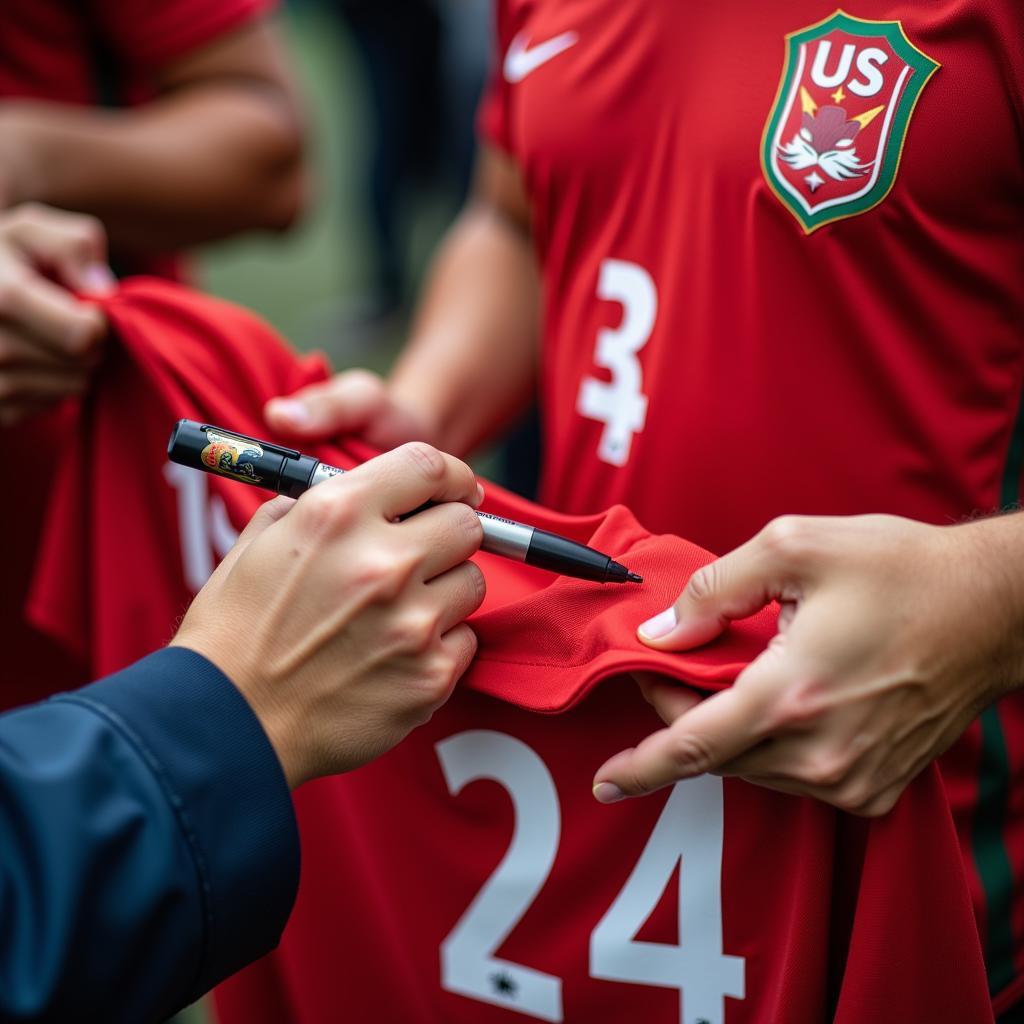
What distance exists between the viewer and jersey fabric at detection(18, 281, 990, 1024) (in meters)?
0.81

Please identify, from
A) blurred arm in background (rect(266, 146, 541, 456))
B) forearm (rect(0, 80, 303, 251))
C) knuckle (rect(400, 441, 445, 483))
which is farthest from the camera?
forearm (rect(0, 80, 303, 251))

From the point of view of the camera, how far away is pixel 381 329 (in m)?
4.89

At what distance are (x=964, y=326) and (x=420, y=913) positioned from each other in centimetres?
75

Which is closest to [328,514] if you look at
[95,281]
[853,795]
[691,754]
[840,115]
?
[691,754]

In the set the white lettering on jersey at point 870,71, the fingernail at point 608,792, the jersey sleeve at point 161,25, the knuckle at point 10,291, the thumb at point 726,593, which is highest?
the jersey sleeve at point 161,25

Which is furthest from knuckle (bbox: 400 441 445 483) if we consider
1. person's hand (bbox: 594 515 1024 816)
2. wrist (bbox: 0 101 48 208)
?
wrist (bbox: 0 101 48 208)

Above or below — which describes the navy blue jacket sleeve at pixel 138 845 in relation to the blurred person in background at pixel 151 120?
below

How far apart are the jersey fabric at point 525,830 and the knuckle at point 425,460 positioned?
14 centimetres

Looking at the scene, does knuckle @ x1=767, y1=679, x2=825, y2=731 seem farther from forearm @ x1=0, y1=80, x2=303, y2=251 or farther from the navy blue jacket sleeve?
forearm @ x1=0, y1=80, x2=303, y2=251

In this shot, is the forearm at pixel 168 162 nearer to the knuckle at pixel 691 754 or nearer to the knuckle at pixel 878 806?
the knuckle at pixel 691 754

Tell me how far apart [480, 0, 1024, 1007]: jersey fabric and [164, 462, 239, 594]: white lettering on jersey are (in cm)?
42

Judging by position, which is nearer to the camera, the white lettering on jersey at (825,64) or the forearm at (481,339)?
the white lettering on jersey at (825,64)

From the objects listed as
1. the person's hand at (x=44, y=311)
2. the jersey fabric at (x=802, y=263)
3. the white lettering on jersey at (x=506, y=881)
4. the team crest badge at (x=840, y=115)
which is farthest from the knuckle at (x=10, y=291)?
the team crest badge at (x=840, y=115)

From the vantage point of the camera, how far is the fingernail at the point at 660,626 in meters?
0.80
